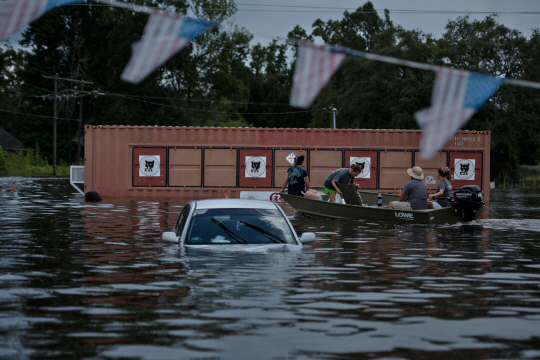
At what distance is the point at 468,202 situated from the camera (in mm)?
16062

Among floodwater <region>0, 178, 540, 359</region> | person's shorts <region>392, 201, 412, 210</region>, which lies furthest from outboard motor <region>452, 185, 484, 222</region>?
floodwater <region>0, 178, 540, 359</region>

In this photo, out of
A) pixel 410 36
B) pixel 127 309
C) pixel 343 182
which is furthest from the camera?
pixel 410 36

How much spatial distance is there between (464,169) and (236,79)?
1820 inches

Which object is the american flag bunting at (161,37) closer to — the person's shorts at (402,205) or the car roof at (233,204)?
the car roof at (233,204)

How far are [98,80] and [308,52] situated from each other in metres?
67.7

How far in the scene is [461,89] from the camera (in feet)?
27.8

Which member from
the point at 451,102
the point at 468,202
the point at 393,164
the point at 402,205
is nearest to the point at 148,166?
the point at 393,164

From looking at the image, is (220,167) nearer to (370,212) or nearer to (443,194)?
(370,212)

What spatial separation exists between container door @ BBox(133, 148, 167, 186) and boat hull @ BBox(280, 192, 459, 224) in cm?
1086

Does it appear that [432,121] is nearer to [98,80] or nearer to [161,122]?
[161,122]

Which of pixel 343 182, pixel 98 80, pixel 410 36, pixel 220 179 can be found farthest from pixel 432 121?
pixel 98 80

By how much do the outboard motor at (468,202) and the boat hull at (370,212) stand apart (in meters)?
0.17

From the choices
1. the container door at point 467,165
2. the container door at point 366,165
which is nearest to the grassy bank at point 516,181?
the container door at point 467,165

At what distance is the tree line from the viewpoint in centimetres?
4762
